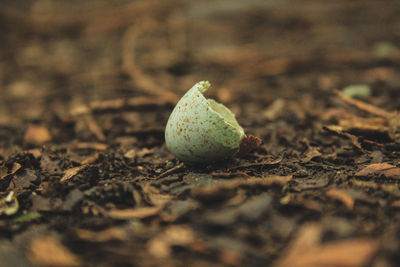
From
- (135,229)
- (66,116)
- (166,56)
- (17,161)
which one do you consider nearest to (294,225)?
(135,229)

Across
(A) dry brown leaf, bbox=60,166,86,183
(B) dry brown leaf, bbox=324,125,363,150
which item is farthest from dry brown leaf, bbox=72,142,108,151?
(B) dry brown leaf, bbox=324,125,363,150

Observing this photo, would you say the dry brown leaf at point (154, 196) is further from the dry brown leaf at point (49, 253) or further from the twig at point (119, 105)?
the twig at point (119, 105)

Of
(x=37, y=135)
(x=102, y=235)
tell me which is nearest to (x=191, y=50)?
(x=37, y=135)

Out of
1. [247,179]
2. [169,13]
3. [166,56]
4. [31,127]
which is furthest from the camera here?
[169,13]

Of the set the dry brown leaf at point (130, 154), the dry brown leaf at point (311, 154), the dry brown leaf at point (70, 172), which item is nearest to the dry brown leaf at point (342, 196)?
the dry brown leaf at point (311, 154)

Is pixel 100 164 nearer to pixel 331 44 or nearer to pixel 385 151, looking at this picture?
pixel 385 151

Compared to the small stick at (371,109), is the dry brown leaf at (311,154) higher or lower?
lower
